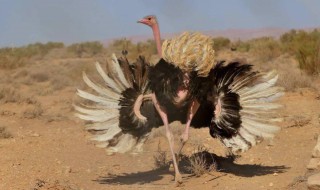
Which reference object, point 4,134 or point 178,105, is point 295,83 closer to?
point 4,134

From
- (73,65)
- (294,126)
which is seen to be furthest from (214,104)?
(73,65)

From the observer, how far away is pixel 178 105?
25.4 feet

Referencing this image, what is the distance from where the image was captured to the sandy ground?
7.84 metres

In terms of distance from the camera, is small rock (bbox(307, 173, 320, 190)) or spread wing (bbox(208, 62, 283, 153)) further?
spread wing (bbox(208, 62, 283, 153))

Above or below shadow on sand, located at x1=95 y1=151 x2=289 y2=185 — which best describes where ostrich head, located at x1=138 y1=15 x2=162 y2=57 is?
above

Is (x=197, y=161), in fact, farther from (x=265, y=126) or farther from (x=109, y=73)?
(x=109, y=73)

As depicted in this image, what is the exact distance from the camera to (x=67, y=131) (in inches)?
532

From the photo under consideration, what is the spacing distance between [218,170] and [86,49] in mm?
40691

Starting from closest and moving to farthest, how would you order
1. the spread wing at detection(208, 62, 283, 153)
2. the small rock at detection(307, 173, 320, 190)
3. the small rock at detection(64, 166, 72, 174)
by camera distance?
the small rock at detection(307, 173, 320, 190)
the spread wing at detection(208, 62, 283, 153)
the small rock at detection(64, 166, 72, 174)

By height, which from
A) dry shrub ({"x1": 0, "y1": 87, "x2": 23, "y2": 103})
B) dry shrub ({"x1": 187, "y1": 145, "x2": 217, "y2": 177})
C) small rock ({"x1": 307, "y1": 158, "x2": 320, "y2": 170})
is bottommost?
dry shrub ({"x1": 187, "y1": 145, "x2": 217, "y2": 177})

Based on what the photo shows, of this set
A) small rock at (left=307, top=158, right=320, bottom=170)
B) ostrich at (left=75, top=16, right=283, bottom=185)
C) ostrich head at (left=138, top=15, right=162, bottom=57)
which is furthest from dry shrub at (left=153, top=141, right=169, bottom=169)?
small rock at (left=307, top=158, right=320, bottom=170)

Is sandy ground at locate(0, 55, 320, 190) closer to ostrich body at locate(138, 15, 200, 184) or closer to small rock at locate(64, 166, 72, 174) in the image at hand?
small rock at locate(64, 166, 72, 174)

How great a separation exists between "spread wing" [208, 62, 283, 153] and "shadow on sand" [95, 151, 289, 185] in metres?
0.50

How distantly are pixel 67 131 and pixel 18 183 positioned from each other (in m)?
5.45
